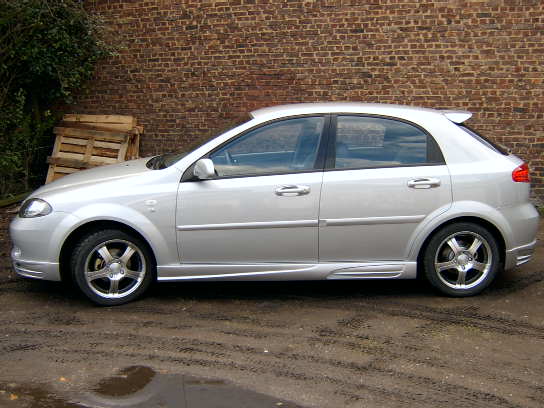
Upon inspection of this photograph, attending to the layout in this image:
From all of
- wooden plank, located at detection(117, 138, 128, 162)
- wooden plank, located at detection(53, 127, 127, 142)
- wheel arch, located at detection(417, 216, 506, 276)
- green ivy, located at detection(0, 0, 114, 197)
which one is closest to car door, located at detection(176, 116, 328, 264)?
wheel arch, located at detection(417, 216, 506, 276)

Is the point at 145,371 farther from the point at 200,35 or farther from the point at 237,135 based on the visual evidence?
the point at 200,35

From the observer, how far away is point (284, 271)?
6.24m

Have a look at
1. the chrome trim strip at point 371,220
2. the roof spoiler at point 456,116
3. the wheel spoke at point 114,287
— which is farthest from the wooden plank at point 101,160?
the roof spoiler at point 456,116

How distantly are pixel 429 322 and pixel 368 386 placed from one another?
1.33m

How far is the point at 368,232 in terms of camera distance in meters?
6.18

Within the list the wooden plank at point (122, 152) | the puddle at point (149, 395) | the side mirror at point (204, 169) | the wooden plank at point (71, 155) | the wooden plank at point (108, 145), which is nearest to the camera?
the puddle at point (149, 395)

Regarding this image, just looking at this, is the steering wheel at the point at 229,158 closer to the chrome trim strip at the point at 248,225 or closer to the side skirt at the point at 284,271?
the chrome trim strip at the point at 248,225

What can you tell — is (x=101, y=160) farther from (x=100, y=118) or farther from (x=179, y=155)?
(x=179, y=155)

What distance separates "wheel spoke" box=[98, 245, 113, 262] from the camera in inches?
243

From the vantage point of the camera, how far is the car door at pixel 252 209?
6125 mm

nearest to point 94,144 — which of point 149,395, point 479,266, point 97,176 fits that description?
point 97,176

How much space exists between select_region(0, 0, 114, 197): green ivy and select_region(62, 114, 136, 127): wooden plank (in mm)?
331

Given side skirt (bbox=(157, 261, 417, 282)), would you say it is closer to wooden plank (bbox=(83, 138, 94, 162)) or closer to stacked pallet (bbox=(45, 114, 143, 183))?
stacked pallet (bbox=(45, 114, 143, 183))

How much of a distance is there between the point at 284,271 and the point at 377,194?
39.2 inches
